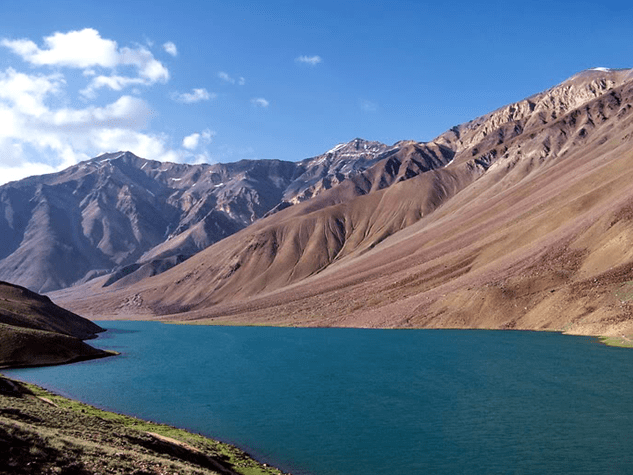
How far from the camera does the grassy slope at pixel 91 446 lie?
20594mm

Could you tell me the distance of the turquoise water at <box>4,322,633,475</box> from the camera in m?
33.0

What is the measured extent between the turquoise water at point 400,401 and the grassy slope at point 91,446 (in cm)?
333

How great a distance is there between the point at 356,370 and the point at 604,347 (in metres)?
33.0

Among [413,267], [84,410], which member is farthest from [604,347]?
[413,267]

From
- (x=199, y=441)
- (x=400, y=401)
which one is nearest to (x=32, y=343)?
(x=199, y=441)

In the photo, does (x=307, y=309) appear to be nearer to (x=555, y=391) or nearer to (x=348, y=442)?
(x=555, y=391)

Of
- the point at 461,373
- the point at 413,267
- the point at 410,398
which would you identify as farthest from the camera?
the point at 413,267

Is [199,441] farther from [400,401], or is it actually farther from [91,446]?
[400,401]

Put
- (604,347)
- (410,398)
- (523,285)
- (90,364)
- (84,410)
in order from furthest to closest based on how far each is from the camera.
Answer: (523,285)
(90,364)
(604,347)
(410,398)
(84,410)

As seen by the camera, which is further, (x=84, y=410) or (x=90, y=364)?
(x=90, y=364)

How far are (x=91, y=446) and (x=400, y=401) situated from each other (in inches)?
1160

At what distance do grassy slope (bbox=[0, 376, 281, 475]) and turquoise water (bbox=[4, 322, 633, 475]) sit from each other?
3.33 m

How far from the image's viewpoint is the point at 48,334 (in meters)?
81.2

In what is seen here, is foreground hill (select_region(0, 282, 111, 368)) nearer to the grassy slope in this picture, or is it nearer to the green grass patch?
the grassy slope
